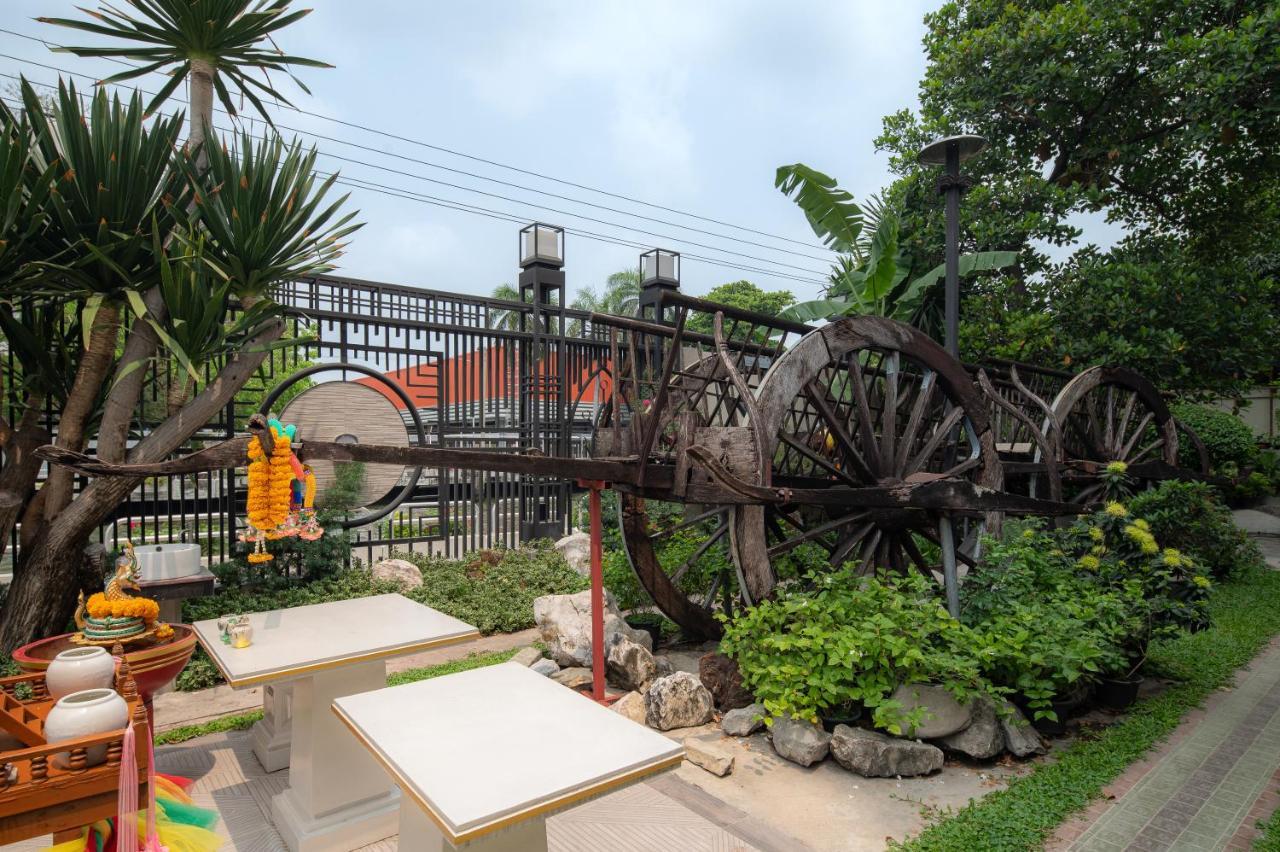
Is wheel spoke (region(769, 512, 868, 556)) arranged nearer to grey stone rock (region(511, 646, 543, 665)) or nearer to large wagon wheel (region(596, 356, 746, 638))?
Answer: large wagon wheel (region(596, 356, 746, 638))

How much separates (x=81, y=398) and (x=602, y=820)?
4.72 metres

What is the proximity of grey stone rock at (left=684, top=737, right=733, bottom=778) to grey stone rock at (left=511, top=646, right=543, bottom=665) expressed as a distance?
5.42 ft

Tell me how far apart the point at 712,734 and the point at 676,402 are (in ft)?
8.04

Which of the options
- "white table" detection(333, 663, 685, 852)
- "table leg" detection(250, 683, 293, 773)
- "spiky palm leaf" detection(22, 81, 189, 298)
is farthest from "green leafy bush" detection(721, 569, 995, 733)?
"spiky palm leaf" detection(22, 81, 189, 298)

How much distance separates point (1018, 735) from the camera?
3.68 m

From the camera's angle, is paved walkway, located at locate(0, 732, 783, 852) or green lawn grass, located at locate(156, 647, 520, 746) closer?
paved walkway, located at locate(0, 732, 783, 852)

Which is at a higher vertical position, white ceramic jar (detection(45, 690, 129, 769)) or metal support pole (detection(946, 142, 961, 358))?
metal support pole (detection(946, 142, 961, 358))

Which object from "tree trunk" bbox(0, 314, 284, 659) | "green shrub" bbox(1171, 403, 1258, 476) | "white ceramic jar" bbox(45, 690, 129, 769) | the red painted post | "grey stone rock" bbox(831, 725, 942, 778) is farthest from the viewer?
"green shrub" bbox(1171, 403, 1258, 476)

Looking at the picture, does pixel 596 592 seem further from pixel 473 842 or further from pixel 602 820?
pixel 473 842

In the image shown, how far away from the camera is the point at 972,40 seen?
8.91 m

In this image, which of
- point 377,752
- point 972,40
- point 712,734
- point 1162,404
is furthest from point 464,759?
point 972,40

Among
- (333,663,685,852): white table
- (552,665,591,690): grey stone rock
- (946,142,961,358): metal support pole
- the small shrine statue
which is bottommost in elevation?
(552,665,591,690): grey stone rock

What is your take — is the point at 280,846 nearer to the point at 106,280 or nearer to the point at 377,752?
the point at 377,752

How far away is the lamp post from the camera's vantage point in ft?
18.4
